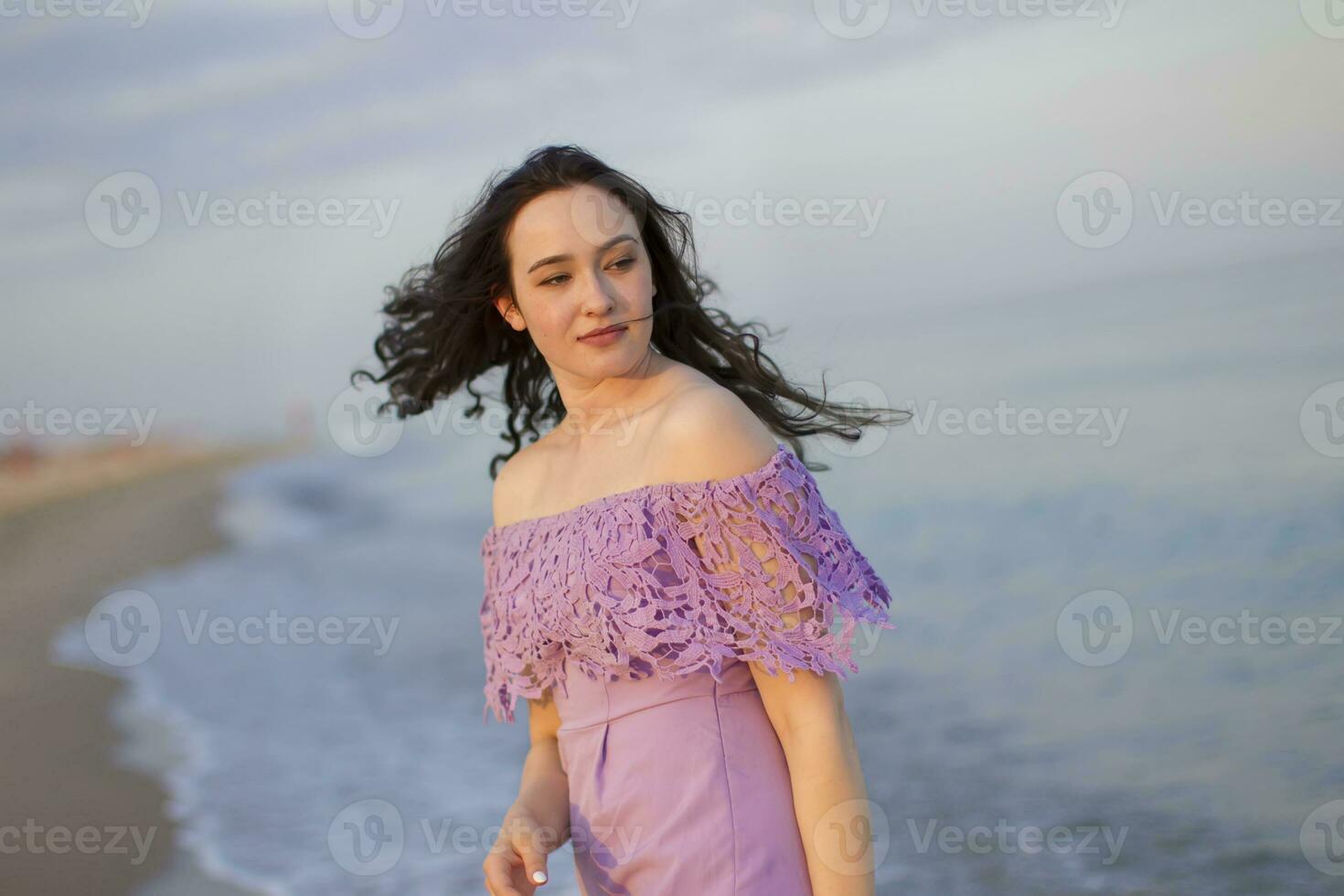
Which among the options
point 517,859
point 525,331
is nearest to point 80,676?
point 525,331

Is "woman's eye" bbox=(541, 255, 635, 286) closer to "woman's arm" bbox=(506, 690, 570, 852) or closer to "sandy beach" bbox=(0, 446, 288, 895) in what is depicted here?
"woman's arm" bbox=(506, 690, 570, 852)

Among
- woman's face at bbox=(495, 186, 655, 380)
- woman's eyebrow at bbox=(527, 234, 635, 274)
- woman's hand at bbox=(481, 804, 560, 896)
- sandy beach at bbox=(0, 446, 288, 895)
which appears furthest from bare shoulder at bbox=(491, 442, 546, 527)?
sandy beach at bbox=(0, 446, 288, 895)

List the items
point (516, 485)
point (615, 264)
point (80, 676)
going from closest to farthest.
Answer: point (615, 264)
point (516, 485)
point (80, 676)

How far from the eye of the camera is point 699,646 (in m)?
1.87

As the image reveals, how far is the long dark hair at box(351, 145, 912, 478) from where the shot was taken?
2.16 metres

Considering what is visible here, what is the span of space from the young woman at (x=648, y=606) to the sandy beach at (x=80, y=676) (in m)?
2.85

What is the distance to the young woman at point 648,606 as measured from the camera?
1.86 meters

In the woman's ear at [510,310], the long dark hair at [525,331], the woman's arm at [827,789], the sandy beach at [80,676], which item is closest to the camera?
the woman's arm at [827,789]

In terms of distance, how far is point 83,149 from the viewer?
8195mm

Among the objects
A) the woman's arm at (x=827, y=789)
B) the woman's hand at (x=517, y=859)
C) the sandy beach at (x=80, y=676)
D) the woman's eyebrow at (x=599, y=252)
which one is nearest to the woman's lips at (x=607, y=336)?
the woman's eyebrow at (x=599, y=252)

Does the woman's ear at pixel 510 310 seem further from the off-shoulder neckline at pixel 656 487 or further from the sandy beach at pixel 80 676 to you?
the sandy beach at pixel 80 676

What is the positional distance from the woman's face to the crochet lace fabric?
25cm

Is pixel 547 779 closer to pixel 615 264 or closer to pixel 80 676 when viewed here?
pixel 615 264

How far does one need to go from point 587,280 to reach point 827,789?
0.83 metres
